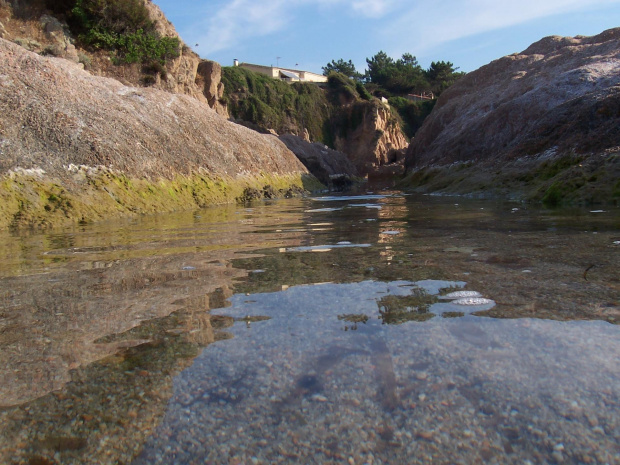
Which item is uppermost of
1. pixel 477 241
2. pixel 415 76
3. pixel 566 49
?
pixel 415 76

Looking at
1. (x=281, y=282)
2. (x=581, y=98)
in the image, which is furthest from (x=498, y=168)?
(x=281, y=282)

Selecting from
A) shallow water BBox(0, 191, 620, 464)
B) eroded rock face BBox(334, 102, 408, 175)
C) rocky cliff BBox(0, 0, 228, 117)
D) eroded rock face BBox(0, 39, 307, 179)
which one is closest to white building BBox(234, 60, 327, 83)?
eroded rock face BBox(334, 102, 408, 175)

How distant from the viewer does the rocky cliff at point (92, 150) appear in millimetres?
A: 8008

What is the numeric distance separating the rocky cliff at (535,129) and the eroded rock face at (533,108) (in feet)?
0.14

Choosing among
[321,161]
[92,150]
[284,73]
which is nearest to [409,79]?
[284,73]

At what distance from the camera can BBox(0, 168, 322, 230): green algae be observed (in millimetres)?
7422

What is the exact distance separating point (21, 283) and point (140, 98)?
12067 mm

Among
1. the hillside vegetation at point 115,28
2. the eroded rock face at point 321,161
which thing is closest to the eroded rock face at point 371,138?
the eroded rock face at point 321,161

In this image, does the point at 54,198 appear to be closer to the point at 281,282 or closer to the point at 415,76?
the point at 281,282

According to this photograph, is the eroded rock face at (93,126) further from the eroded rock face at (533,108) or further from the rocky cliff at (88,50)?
the eroded rock face at (533,108)

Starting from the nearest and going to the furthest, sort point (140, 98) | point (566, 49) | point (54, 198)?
point (54, 198), point (140, 98), point (566, 49)

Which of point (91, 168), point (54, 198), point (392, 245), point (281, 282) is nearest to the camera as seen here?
point (281, 282)

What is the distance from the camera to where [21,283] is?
10.1 ft

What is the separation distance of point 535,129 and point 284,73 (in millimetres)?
55949
